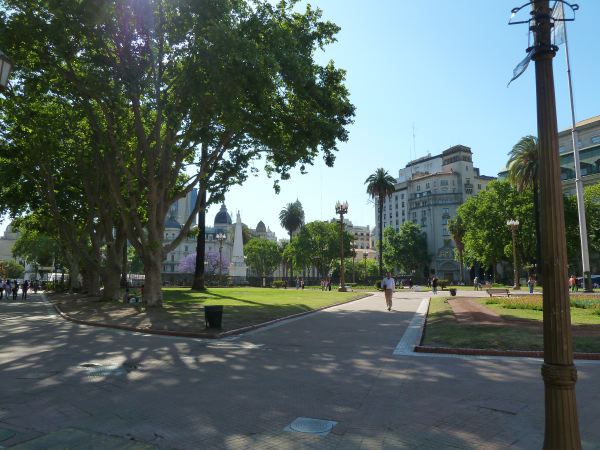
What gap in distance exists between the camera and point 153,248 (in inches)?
861

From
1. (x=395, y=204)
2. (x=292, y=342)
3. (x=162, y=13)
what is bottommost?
(x=292, y=342)

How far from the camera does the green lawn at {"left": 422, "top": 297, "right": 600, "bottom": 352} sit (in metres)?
10.8

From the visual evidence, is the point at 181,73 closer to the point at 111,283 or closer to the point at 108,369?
the point at 108,369

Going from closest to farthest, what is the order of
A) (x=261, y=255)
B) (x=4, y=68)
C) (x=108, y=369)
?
(x=4, y=68), (x=108, y=369), (x=261, y=255)

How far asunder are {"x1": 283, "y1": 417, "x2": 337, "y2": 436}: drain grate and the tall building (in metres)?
108

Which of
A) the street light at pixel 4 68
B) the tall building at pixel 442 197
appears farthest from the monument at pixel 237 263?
the street light at pixel 4 68

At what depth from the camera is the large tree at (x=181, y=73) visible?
1630cm

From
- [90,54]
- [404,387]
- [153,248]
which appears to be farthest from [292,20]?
[404,387]

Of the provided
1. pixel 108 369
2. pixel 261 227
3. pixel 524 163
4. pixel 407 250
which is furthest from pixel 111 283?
pixel 261 227

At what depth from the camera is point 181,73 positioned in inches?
723

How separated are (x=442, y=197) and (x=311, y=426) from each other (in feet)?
389

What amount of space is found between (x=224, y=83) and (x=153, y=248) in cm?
911

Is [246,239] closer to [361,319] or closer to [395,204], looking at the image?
[395,204]

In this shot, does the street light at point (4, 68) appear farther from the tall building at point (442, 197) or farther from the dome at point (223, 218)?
the dome at point (223, 218)
